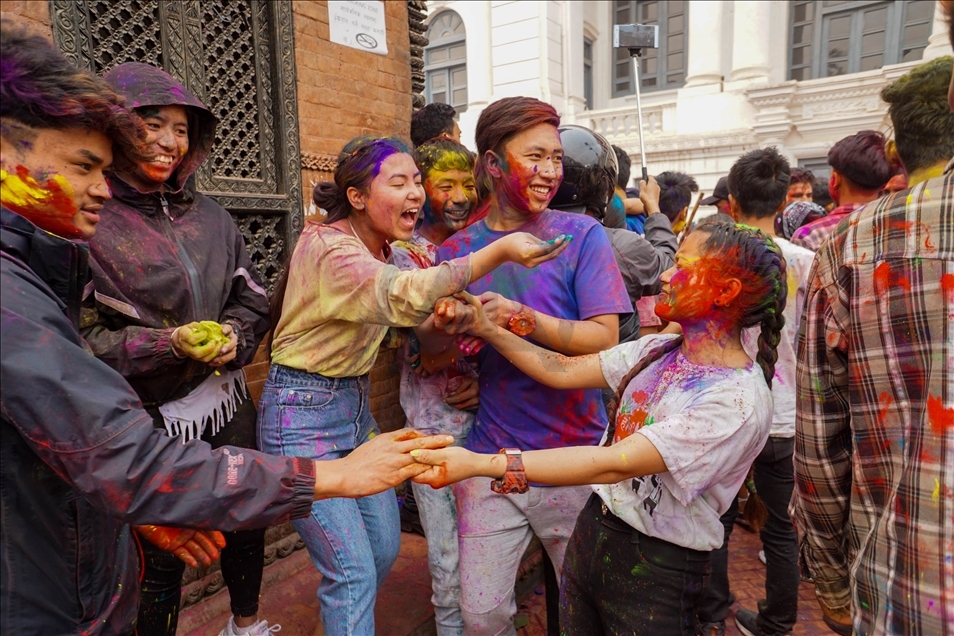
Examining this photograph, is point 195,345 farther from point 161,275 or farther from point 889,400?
point 889,400

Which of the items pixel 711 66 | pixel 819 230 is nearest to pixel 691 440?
pixel 819 230

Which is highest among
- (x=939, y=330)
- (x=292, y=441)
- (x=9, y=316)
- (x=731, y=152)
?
(x=731, y=152)

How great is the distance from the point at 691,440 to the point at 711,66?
15.1 meters

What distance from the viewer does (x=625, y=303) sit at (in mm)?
2396

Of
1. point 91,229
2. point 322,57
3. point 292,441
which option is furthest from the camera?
point 322,57

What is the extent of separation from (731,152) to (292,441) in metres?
14.0

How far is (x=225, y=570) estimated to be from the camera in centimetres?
263

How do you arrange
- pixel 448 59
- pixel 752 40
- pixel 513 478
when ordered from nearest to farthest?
pixel 513 478 < pixel 752 40 < pixel 448 59

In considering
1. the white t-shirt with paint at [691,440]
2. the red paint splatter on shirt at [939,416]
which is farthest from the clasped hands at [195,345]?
the red paint splatter on shirt at [939,416]

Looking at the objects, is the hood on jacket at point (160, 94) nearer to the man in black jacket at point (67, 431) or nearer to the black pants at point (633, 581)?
the man in black jacket at point (67, 431)

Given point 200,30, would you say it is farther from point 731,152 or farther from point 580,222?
point 731,152

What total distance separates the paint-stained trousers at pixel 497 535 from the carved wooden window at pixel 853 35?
16.0 metres

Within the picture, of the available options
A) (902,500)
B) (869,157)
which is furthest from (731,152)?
(902,500)

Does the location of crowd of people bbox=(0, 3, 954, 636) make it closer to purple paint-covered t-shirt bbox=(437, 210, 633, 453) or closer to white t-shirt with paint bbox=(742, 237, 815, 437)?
purple paint-covered t-shirt bbox=(437, 210, 633, 453)
